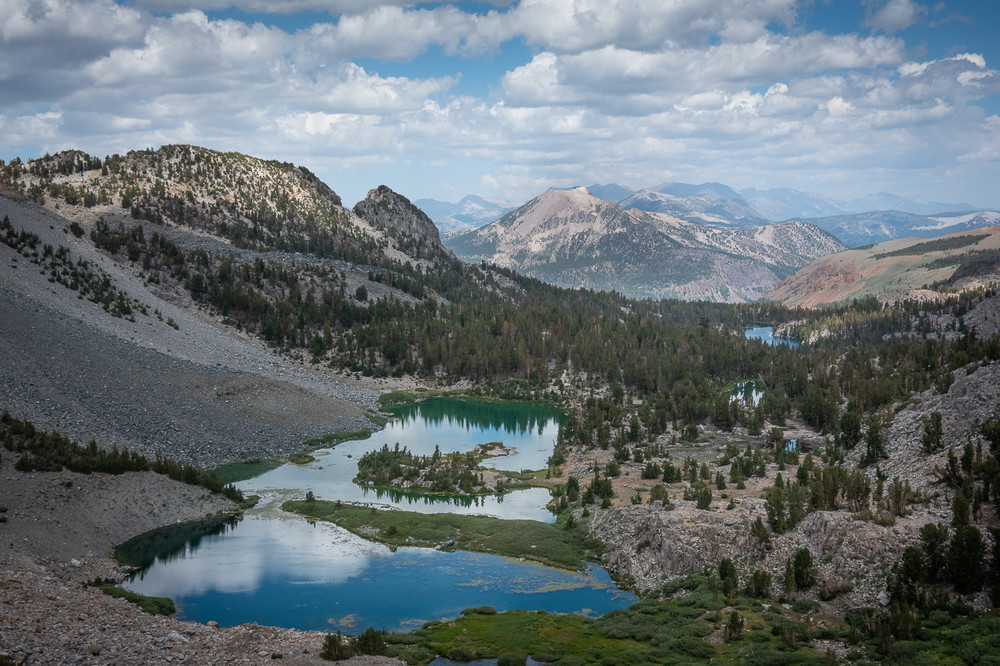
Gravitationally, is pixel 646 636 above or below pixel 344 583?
above

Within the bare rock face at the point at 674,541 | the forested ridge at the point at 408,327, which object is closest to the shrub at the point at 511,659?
the bare rock face at the point at 674,541

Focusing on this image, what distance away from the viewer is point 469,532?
5619 centimetres

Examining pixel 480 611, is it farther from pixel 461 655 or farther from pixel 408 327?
pixel 408 327

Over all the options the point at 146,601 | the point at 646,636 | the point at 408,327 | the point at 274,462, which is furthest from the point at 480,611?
the point at 408,327

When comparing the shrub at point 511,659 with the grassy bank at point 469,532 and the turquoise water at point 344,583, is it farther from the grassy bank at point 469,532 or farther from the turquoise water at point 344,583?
the grassy bank at point 469,532

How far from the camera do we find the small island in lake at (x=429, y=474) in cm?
6994

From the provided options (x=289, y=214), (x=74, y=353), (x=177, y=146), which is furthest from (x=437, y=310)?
(x=74, y=353)

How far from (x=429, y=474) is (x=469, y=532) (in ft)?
53.9

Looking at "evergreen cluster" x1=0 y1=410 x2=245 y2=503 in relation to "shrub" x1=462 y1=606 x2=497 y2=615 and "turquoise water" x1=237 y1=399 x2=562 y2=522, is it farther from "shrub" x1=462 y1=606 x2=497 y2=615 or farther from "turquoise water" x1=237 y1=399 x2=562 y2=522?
"shrub" x1=462 y1=606 x2=497 y2=615

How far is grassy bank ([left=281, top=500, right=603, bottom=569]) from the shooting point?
52.2 meters

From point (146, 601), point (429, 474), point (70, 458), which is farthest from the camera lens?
point (429, 474)

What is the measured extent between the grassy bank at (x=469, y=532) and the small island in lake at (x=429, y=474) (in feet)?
29.5

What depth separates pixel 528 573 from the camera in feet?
162

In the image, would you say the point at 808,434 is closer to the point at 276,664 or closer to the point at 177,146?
the point at 276,664
